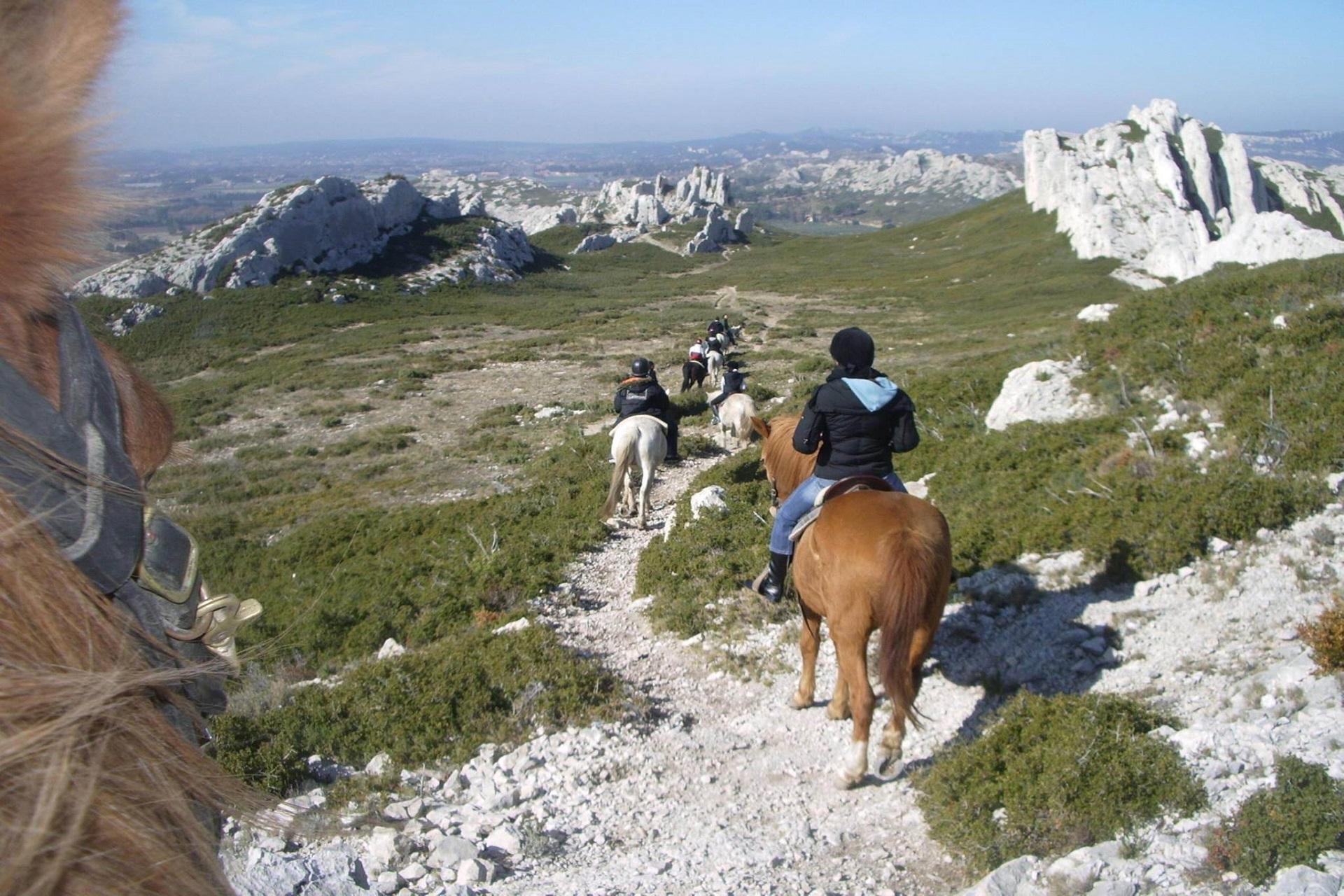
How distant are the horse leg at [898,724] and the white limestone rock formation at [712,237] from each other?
4336 inches

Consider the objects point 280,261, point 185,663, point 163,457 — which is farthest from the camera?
point 280,261

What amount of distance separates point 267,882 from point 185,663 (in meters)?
3.88

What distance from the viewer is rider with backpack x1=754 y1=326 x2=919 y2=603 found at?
20.2 feet

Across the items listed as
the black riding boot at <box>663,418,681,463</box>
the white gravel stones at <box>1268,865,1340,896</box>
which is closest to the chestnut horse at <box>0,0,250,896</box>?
the white gravel stones at <box>1268,865,1340,896</box>

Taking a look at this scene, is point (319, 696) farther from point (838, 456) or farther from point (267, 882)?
point (838, 456)

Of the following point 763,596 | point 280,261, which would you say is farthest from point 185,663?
point 280,261

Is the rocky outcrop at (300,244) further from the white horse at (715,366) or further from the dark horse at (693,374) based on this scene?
the dark horse at (693,374)

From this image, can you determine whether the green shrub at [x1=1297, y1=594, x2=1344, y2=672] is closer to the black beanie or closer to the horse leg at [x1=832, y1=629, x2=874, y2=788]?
the horse leg at [x1=832, y1=629, x2=874, y2=788]

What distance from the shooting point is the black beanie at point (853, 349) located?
6.19 metres

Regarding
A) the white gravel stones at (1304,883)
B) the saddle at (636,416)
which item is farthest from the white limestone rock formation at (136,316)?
the white gravel stones at (1304,883)

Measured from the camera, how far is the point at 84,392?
1.23m

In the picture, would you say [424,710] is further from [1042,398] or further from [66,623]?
[1042,398]

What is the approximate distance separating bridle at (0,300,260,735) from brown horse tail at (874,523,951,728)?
4.45m

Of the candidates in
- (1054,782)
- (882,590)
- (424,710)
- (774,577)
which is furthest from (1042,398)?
(424,710)
